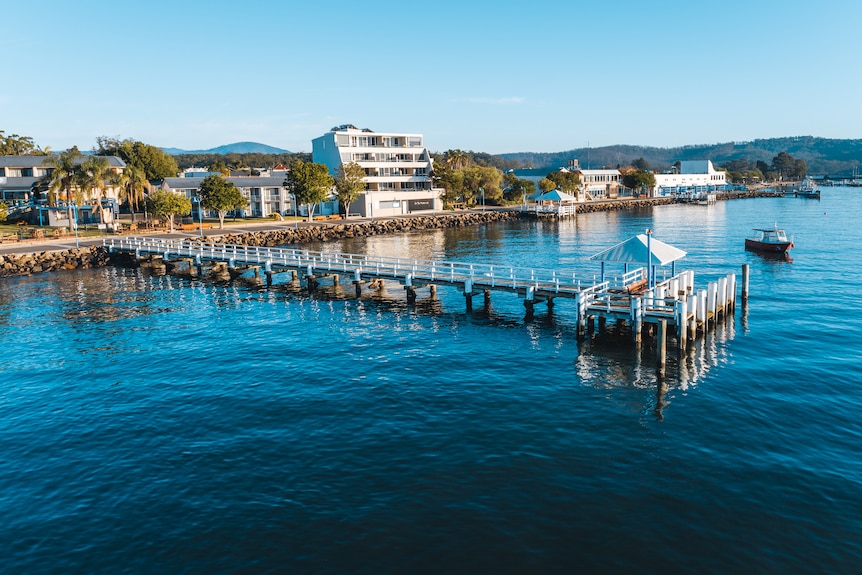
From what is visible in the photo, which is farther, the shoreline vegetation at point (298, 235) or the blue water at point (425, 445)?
the shoreline vegetation at point (298, 235)

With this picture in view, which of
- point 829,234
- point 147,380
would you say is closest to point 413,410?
point 147,380

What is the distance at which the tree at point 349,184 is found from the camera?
111m

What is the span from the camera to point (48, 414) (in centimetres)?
2695

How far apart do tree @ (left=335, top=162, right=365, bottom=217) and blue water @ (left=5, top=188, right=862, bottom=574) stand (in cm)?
6906

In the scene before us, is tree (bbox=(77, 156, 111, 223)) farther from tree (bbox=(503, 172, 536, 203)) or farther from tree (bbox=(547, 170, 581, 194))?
tree (bbox=(547, 170, 581, 194))

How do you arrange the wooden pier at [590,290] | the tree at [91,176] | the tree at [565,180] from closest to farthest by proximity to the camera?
1. the wooden pier at [590,290]
2. the tree at [91,176]
3. the tree at [565,180]

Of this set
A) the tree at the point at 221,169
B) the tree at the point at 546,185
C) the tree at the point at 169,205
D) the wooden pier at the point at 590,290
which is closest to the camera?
the wooden pier at the point at 590,290

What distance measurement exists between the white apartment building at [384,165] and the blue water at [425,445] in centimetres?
8020

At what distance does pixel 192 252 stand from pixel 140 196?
48704 mm

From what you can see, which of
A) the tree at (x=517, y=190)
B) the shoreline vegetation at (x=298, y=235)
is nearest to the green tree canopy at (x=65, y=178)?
the shoreline vegetation at (x=298, y=235)

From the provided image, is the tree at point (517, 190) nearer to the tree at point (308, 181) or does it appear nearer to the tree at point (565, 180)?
the tree at point (565, 180)

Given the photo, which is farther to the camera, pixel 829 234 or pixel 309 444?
pixel 829 234

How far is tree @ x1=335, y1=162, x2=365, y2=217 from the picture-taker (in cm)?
11094

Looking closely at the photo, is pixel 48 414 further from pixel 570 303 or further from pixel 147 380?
pixel 570 303
